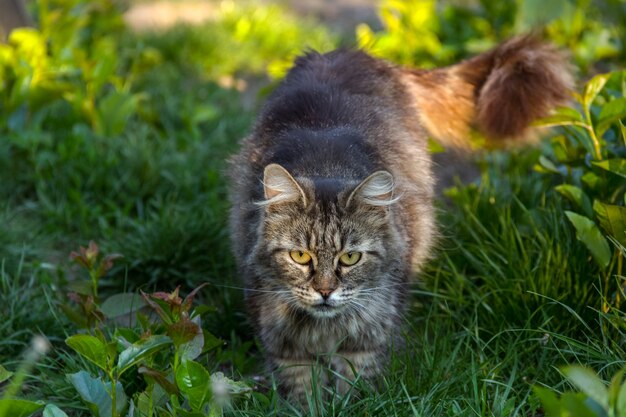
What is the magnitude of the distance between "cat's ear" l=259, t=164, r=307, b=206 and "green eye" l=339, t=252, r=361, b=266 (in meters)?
0.23

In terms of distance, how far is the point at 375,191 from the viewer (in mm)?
3018

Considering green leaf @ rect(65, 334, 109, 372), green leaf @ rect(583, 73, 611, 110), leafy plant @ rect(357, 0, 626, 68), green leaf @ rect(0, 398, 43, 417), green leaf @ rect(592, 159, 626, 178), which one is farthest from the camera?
leafy plant @ rect(357, 0, 626, 68)

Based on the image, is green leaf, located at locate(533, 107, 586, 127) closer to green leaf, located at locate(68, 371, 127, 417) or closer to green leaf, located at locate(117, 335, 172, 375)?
green leaf, located at locate(117, 335, 172, 375)

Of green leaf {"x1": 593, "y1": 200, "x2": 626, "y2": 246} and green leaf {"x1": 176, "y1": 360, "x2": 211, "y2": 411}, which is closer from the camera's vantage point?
green leaf {"x1": 176, "y1": 360, "x2": 211, "y2": 411}

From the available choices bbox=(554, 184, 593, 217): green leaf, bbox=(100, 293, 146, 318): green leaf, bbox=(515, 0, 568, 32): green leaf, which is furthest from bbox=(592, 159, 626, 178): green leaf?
bbox=(515, 0, 568, 32): green leaf

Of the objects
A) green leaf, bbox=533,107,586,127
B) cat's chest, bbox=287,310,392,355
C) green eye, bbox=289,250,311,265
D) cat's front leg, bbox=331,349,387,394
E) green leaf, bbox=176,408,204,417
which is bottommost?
cat's front leg, bbox=331,349,387,394

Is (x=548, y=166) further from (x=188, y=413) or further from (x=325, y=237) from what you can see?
(x=188, y=413)

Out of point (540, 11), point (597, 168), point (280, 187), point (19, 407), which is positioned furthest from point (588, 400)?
point (540, 11)

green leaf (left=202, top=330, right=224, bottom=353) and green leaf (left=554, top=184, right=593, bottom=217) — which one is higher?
green leaf (left=554, top=184, right=593, bottom=217)

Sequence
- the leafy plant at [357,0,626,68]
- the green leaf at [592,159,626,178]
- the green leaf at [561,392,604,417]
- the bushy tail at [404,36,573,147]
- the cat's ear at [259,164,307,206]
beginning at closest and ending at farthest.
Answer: the green leaf at [561,392,604,417], the cat's ear at [259,164,307,206], the green leaf at [592,159,626,178], the bushy tail at [404,36,573,147], the leafy plant at [357,0,626,68]

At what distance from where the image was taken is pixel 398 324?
3.28 metres

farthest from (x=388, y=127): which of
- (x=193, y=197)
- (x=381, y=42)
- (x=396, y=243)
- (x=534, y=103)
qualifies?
(x=381, y=42)

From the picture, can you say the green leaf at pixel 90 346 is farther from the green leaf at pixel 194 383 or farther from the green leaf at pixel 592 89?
the green leaf at pixel 592 89

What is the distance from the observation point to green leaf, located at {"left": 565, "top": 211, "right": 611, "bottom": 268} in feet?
10.4
